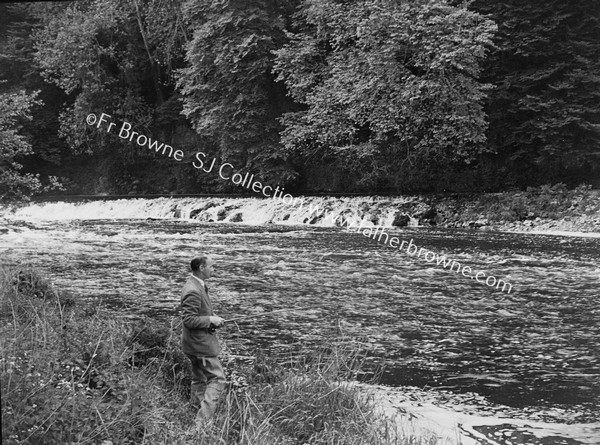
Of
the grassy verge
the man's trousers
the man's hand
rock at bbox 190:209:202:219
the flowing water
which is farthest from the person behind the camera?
rock at bbox 190:209:202:219

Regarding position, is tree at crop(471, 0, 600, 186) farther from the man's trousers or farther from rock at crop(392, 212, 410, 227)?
the man's trousers

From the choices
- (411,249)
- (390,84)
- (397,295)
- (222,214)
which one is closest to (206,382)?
(397,295)

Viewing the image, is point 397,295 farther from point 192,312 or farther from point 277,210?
point 277,210

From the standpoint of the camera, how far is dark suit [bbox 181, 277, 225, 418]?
168 inches

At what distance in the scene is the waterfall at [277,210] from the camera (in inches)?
639

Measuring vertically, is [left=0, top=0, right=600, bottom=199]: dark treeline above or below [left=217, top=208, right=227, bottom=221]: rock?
above

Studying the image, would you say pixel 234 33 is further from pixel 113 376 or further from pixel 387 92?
pixel 113 376

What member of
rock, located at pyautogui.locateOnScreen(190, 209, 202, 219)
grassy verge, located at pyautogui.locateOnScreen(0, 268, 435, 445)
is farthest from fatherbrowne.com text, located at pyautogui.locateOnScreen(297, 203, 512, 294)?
grassy verge, located at pyautogui.locateOnScreen(0, 268, 435, 445)

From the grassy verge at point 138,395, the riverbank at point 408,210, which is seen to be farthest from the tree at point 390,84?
the grassy verge at point 138,395

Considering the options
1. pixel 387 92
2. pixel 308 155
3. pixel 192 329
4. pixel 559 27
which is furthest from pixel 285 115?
pixel 192 329

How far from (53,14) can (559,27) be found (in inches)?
556

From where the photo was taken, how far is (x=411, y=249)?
43.9 feet

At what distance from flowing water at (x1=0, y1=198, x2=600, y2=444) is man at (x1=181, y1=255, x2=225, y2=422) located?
1774 millimetres

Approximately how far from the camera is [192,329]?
4.34m
